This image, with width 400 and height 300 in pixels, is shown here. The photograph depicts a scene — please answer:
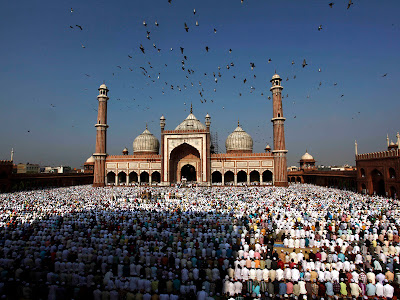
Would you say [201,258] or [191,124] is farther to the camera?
[191,124]

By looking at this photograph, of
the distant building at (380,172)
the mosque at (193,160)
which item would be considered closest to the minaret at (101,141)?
the mosque at (193,160)

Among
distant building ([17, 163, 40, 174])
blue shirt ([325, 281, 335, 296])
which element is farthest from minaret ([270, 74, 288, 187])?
distant building ([17, 163, 40, 174])

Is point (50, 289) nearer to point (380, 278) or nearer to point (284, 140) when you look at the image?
point (380, 278)

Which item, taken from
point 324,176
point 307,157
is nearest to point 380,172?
point 324,176

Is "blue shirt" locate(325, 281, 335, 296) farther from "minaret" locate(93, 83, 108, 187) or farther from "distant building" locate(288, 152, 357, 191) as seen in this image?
"minaret" locate(93, 83, 108, 187)

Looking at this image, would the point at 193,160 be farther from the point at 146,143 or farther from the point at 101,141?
the point at 101,141

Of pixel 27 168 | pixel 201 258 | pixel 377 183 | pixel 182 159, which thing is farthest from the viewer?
pixel 27 168

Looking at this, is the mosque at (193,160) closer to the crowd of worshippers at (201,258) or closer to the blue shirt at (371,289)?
the crowd of worshippers at (201,258)

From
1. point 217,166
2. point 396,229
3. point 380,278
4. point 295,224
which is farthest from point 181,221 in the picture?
point 217,166
